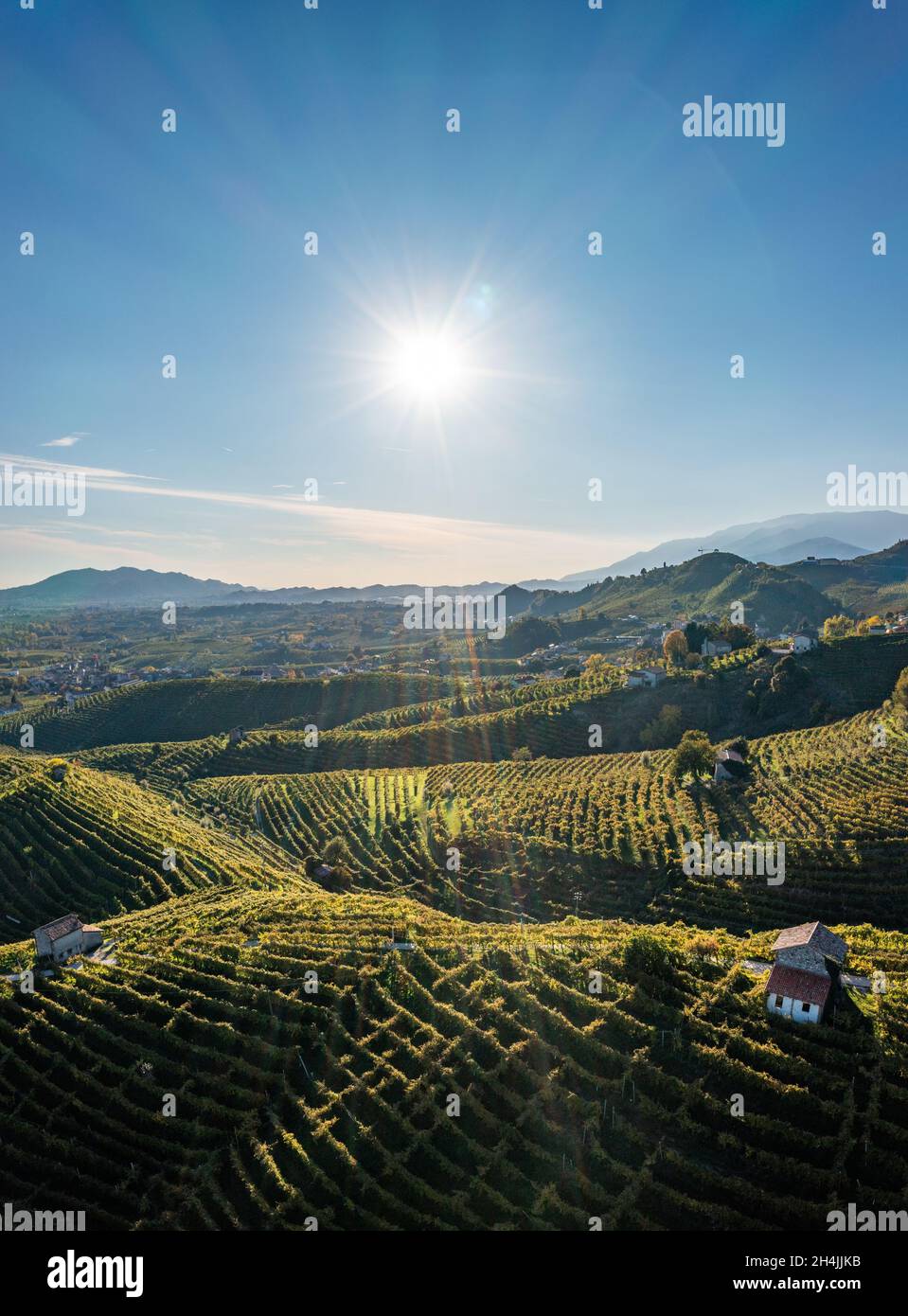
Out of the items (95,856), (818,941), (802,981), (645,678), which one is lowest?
(95,856)

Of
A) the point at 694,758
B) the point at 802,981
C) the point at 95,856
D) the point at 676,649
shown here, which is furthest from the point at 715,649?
the point at 95,856

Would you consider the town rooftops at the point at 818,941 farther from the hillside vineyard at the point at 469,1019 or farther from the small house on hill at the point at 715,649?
the small house on hill at the point at 715,649

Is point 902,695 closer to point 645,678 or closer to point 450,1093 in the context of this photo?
point 645,678

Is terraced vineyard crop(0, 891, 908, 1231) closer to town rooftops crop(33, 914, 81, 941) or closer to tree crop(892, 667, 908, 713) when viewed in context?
town rooftops crop(33, 914, 81, 941)

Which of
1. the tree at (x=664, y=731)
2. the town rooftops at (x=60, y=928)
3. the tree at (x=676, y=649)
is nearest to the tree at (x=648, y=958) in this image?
the town rooftops at (x=60, y=928)

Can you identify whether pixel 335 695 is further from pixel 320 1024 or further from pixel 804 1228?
pixel 804 1228
